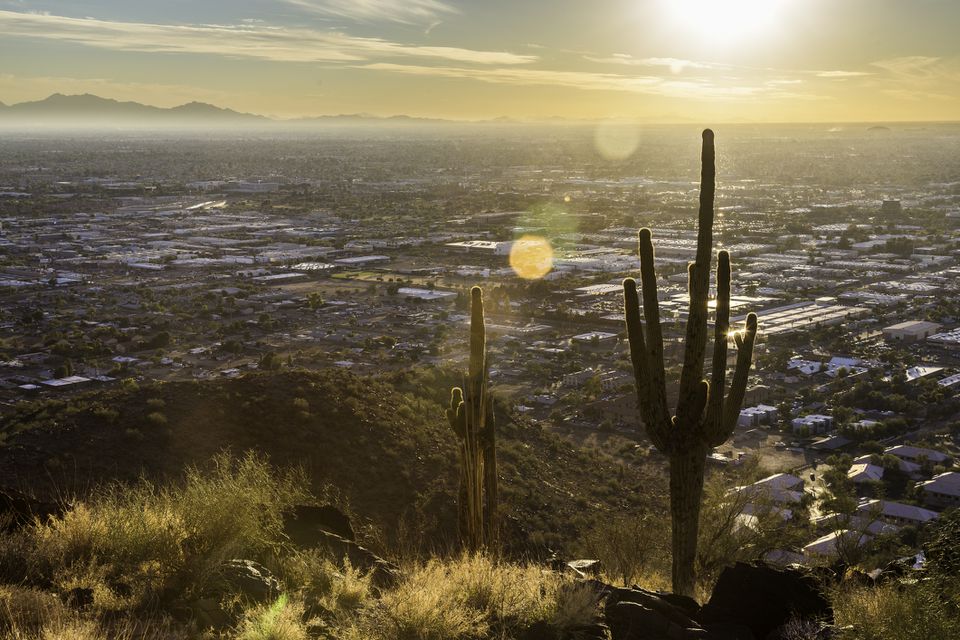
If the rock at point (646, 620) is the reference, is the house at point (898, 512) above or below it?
below

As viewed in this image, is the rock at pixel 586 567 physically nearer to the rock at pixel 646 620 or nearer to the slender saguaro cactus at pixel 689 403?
the slender saguaro cactus at pixel 689 403

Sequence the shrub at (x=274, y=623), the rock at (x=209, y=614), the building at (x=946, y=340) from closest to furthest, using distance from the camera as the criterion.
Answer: the shrub at (x=274, y=623), the rock at (x=209, y=614), the building at (x=946, y=340)

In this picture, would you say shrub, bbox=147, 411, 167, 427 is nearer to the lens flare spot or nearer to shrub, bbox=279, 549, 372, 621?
shrub, bbox=279, 549, 372, 621

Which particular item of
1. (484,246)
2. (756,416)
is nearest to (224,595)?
(756,416)

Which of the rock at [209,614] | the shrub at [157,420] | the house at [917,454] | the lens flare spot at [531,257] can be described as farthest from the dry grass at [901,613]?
the lens flare spot at [531,257]

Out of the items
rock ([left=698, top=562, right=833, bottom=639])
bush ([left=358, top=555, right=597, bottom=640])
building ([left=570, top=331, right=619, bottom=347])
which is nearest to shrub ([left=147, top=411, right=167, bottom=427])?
bush ([left=358, top=555, right=597, bottom=640])

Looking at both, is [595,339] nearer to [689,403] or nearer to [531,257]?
[531,257]
